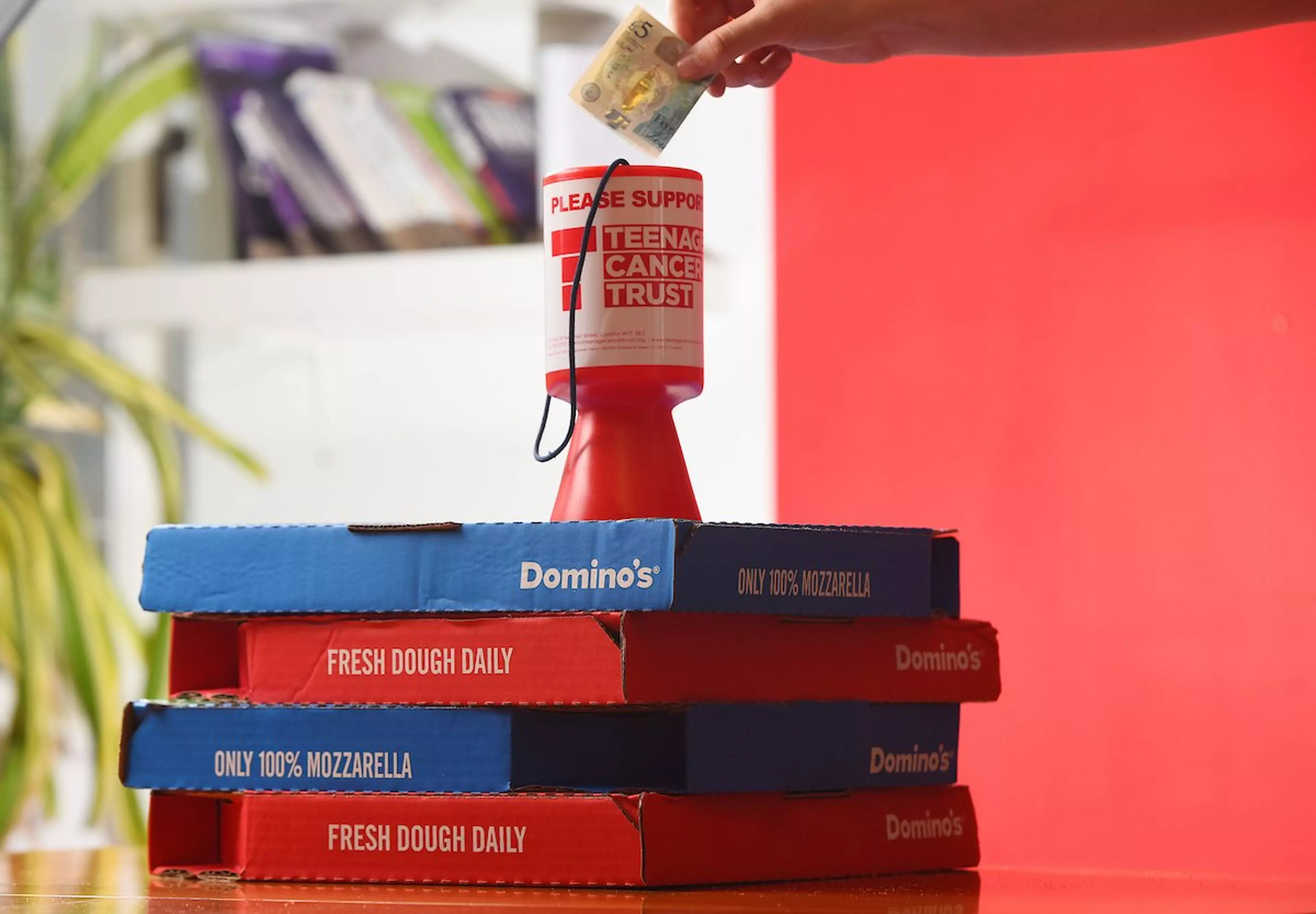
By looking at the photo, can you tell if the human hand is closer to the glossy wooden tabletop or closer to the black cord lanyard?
the black cord lanyard

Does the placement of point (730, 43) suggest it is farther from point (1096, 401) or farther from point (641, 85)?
point (1096, 401)

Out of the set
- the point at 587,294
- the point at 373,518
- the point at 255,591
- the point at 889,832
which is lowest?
the point at 889,832

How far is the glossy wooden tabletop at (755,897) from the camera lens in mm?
777

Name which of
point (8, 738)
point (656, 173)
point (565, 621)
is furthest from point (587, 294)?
point (8, 738)

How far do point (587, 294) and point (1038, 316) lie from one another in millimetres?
1372

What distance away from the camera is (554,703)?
86 cm

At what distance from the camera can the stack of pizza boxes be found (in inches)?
33.4

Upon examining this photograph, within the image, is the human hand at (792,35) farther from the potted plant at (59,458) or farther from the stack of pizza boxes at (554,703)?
the potted plant at (59,458)

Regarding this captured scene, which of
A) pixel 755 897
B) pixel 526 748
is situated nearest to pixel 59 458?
pixel 526 748

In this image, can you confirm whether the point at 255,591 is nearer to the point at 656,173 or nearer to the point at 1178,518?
the point at 656,173

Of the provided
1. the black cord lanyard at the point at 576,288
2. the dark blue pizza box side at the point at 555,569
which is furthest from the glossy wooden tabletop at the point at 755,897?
the black cord lanyard at the point at 576,288

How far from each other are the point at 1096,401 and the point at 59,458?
1542mm

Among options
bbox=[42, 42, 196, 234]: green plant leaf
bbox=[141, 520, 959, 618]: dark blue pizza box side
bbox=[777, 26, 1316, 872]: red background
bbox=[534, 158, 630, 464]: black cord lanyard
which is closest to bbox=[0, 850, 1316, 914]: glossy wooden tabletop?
bbox=[141, 520, 959, 618]: dark blue pizza box side

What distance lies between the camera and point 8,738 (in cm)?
249
